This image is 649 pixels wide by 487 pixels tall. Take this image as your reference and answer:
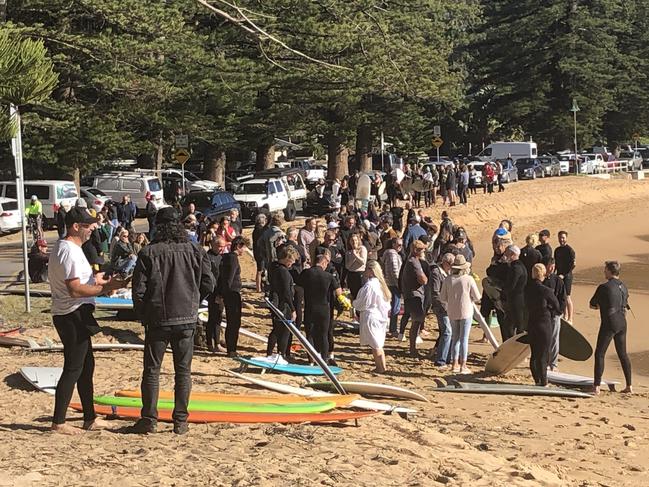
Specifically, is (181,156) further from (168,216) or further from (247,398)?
(168,216)

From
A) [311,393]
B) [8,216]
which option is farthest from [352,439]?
[8,216]

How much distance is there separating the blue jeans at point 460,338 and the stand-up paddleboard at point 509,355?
386mm

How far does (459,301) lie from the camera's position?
1280cm

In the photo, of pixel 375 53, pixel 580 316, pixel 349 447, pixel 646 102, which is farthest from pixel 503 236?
pixel 646 102

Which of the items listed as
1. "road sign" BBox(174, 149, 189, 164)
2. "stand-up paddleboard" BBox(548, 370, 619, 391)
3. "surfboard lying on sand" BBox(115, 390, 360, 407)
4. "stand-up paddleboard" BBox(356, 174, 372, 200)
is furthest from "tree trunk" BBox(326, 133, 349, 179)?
"surfboard lying on sand" BBox(115, 390, 360, 407)

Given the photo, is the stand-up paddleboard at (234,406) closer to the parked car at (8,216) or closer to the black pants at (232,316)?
the black pants at (232,316)

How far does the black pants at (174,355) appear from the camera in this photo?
742 centimetres

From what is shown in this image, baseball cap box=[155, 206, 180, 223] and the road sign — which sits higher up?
the road sign

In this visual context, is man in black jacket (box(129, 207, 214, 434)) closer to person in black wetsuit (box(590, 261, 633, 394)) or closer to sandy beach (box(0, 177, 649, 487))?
sandy beach (box(0, 177, 649, 487))

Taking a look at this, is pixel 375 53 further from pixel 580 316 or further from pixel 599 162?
pixel 599 162

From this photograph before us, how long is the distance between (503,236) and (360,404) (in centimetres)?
694

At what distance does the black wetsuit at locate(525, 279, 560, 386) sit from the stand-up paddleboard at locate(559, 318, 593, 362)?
154cm

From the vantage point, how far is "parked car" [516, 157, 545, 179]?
52.8 metres

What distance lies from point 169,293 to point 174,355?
0.53m
